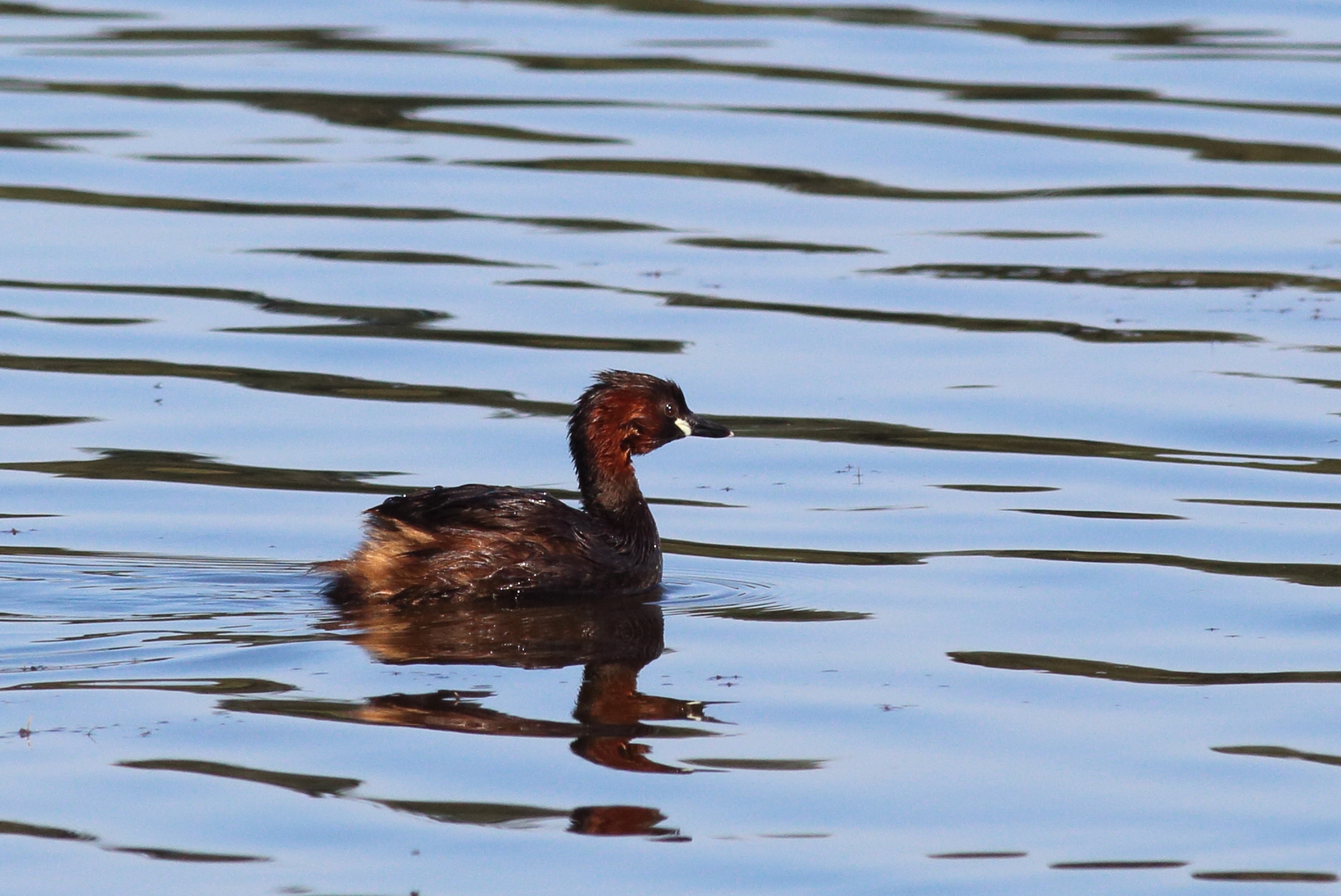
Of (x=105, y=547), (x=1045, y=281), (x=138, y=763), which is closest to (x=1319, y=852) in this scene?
(x=138, y=763)

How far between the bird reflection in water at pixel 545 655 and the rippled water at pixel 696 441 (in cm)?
3

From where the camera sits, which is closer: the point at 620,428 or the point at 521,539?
the point at 521,539

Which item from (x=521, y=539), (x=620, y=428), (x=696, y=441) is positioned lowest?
(x=521, y=539)

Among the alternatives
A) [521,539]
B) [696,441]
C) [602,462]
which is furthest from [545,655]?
[696,441]

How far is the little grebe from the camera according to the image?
958cm

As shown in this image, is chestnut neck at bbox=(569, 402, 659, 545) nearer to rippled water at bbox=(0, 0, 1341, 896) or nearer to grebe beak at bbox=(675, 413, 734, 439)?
grebe beak at bbox=(675, 413, 734, 439)

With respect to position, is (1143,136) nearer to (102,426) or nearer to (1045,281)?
(1045,281)

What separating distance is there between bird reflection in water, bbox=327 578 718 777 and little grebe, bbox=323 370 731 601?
8 cm

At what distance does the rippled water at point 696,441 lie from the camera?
7.00 metres

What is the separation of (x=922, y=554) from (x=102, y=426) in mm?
4377

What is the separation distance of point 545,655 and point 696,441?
13.5 ft

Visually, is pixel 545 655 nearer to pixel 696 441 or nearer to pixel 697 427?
pixel 697 427

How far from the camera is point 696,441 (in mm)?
12680

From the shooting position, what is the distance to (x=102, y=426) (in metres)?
11.9
